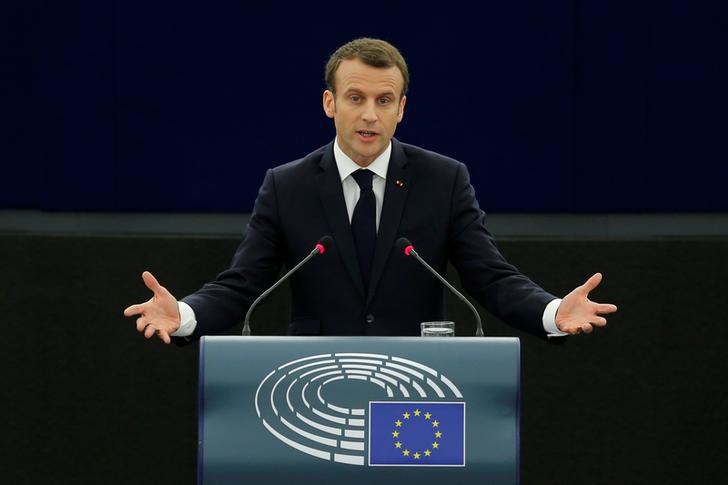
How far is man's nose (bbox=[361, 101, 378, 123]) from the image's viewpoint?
2523 millimetres

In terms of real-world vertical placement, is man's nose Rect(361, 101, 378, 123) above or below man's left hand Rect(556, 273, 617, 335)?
above

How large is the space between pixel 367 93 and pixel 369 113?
5cm

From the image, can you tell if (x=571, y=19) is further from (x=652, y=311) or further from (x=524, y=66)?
(x=652, y=311)

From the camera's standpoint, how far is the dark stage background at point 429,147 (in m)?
3.96

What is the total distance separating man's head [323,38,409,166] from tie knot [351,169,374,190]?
7 centimetres

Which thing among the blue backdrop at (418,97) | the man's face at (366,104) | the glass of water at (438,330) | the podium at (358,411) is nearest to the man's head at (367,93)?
the man's face at (366,104)

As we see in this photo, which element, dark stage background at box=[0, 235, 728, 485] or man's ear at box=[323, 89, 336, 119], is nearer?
man's ear at box=[323, 89, 336, 119]

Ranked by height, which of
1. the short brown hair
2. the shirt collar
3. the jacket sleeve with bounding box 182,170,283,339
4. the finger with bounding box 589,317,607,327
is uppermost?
the short brown hair

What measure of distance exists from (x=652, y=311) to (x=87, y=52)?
232 cm

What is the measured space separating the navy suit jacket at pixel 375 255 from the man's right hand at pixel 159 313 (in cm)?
20

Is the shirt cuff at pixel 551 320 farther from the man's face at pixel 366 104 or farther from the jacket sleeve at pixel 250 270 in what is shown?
the jacket sleeve at pixel 250 270

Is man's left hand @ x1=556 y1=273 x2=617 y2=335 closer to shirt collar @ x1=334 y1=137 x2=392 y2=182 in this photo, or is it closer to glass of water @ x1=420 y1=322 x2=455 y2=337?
glass of water @ x1=420 y1=322 x2=455 y2=337

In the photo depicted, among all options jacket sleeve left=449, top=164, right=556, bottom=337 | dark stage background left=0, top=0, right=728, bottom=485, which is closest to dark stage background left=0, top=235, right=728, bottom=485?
dark stage background left=0, top=0, right=728, bottom=485

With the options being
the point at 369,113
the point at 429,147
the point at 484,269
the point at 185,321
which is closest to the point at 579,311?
the point at 484,269
